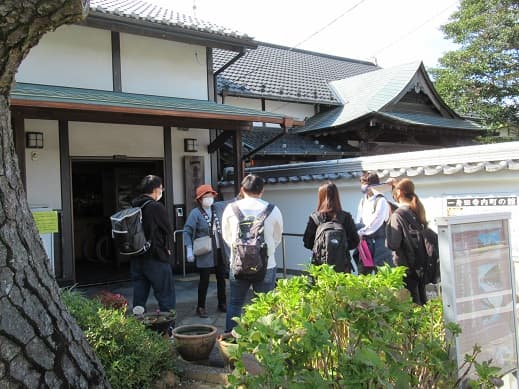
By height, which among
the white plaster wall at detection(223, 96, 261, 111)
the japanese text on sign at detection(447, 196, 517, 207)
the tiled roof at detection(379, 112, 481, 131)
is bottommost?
the japanese text on sign at detection(447, 196, 517, 207)

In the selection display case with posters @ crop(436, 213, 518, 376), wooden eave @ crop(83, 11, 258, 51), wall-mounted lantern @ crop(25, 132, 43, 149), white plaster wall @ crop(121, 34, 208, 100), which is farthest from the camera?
white plaster wall @ crop(121, 34, 208, 100)

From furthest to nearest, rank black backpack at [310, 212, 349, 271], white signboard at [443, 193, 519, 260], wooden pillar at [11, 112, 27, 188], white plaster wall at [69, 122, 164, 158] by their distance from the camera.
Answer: white plaster wall at [69, 122, 164, 158] → wooden pillar at [11, 112, 27, 188] → white signboard at [443, 193, 519, 260] → black backpack at [310, 212, 349, 271]

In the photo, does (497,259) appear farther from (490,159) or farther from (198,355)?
(490,159)

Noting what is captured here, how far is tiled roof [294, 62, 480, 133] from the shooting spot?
1250 centimetres

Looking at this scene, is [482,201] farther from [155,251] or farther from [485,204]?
[155,251]

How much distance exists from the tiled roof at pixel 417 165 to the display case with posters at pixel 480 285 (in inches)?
161

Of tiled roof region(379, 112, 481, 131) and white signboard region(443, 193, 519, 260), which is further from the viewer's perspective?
tiled roof region(379, 112, 481, 131)

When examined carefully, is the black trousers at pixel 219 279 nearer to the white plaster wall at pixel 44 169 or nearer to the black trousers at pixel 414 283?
the black trousers at pixel 414 283

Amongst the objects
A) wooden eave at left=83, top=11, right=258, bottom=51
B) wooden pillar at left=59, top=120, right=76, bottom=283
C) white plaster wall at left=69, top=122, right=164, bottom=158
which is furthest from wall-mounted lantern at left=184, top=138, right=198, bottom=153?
wooden pillar at left=59, top=120, right=76, bottom=283

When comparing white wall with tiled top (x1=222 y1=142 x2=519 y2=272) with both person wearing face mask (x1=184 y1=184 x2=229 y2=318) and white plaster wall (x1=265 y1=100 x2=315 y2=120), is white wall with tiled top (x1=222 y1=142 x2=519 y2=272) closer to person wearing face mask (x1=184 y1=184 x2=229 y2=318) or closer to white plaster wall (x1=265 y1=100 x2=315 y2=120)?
person wearing face mask (x1=184 y1=184 x2=229 y2=318)

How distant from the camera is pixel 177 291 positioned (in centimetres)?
774

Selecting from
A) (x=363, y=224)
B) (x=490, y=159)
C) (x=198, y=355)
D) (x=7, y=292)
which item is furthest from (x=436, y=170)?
(x=7, y=292)

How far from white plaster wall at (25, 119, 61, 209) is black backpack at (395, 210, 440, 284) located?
5676 millimetres

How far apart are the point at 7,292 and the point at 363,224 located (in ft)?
14.2
